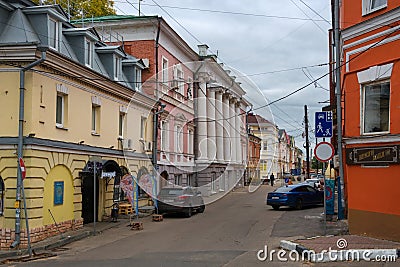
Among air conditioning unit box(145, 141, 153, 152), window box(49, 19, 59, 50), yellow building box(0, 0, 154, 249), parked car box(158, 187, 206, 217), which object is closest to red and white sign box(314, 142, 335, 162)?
yellow building box(0, 0, 154, 249)

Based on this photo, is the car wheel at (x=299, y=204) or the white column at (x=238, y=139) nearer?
the car wheel at (x=299, y=204)

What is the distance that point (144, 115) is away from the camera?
83.7 ft

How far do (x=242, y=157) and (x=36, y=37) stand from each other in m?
23.7

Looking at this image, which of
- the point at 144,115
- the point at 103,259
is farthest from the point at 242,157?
the point at 103,259

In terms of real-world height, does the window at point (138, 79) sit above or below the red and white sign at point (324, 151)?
above

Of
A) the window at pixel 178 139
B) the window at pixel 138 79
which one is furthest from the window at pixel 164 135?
the window at pixel 138 79

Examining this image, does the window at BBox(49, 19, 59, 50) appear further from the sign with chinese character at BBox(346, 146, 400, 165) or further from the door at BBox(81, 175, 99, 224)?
the sign with chinese character at BBox(346, 146, 400, 165)

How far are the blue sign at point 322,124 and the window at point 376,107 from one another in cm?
199

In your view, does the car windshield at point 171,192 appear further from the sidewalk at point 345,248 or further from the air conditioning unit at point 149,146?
the sidewalk at point 345,248

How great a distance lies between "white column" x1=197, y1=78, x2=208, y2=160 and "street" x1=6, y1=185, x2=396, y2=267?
40.8ft

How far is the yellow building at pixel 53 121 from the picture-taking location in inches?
587

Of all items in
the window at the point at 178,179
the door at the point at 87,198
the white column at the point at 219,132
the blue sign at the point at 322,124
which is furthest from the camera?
the white column at the point at 219,132

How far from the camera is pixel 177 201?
2323 centimetres

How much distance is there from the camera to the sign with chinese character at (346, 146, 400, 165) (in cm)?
1277
